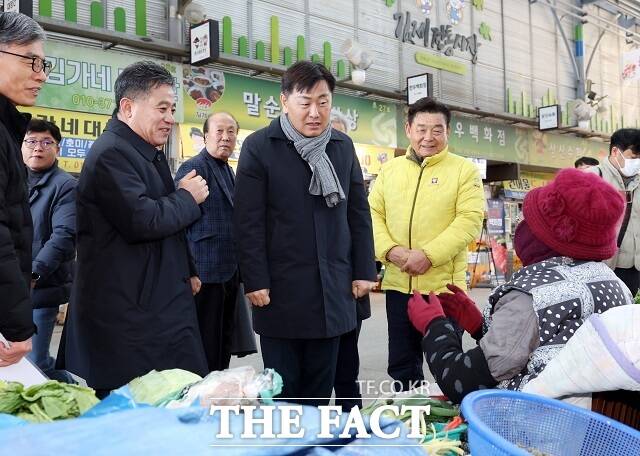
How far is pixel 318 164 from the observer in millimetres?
2275

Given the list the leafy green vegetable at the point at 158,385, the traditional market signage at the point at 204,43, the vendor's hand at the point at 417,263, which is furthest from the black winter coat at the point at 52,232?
the traditional market signage at the point at 204,43

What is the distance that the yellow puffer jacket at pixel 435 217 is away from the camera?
295 cm

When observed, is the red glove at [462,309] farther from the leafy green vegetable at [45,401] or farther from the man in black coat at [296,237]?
the leafy green vegetable at [45,401]

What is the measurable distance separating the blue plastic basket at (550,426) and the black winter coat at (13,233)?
1.23 meters

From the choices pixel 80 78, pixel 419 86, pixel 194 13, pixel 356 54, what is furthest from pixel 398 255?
pixel 419 86

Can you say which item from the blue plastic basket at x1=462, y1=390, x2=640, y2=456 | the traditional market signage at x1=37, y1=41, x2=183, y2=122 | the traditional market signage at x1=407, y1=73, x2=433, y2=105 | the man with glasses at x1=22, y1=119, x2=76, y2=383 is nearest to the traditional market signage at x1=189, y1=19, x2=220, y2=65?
the traditional market signage at x1=37, y1=41, x2=183, y2=122

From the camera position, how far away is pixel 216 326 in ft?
10.2

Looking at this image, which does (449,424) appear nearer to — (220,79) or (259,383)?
(259,383)

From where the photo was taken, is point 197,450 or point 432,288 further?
point 432,288

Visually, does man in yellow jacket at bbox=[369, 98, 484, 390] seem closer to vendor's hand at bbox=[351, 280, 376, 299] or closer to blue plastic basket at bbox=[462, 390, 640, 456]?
vendor's hand at bbox=[351, 280, 376, 299]

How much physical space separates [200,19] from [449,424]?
663cm

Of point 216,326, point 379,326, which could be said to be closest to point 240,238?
point 216,326

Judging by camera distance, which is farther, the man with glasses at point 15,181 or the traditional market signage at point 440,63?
the traditional market signage at point 440,63

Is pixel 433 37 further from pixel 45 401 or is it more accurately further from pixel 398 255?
pixel 45 401
